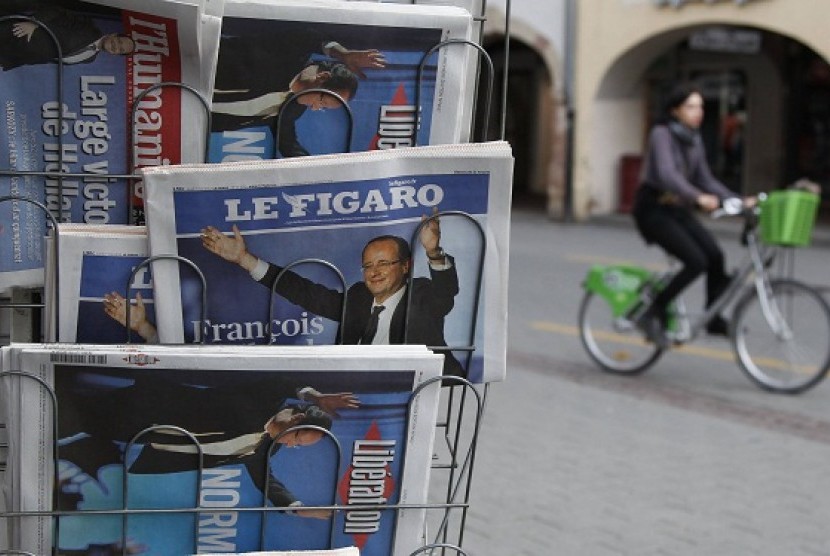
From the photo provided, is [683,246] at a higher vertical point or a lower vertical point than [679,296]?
higher

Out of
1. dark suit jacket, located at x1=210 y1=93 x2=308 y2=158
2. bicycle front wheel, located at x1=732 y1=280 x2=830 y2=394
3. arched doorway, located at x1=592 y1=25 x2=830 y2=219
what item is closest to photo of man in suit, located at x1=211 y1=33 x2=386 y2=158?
dark suit jacket, located at x1=210 y1=93 x2=308 y2=158

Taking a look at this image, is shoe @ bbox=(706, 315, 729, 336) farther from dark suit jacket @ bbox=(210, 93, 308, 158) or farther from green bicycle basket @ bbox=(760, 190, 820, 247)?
dark suit jacket @ bbox=(210, 93, 308, 158)

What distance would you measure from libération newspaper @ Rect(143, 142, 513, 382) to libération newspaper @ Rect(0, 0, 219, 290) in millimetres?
127

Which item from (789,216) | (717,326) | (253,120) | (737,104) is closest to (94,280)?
(253,120)

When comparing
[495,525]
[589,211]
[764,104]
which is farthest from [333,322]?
[764,104]

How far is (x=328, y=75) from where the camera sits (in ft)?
7.62

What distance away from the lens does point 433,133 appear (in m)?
2.38

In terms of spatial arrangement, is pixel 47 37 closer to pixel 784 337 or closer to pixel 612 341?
pixel 784 337

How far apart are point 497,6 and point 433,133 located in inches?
876

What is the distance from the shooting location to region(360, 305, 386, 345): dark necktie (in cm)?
234

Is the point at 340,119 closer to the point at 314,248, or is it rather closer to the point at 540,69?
the point at 314,248

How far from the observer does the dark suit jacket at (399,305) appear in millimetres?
2291

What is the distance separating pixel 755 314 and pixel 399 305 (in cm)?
639

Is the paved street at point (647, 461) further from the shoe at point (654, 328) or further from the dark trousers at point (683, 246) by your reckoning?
the dark trousers at point (683, 246)
